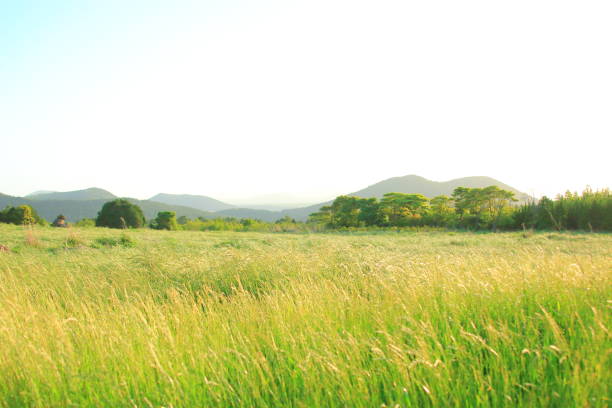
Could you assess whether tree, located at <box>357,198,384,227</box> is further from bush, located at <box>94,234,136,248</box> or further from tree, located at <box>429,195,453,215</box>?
bush, located at <box>94,234,136,248</box>

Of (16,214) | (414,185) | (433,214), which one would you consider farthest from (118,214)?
(414,185)

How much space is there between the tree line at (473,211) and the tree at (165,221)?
37.7ft

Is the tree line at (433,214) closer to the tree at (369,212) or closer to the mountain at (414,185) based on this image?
the tree at (369,212)

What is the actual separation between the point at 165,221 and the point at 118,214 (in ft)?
12.1

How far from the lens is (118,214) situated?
A: 25688 mm

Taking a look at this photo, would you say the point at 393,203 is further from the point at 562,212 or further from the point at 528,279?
the point at 528,279

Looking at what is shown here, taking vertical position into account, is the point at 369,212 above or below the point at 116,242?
above

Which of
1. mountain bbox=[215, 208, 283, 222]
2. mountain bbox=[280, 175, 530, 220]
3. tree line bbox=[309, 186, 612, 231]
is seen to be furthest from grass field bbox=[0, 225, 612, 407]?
mountain bbox=[280, 175, 530, 220]

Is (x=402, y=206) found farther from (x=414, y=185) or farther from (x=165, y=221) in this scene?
(x=414, y=185)

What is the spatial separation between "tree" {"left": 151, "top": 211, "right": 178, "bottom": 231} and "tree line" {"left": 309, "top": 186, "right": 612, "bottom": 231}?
11.5 meters

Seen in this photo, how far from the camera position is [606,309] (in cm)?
239

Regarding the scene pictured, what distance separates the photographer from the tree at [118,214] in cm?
2566

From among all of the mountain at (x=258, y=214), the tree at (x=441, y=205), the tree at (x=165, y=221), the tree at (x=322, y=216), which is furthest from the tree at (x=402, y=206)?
the tree at (x=165, y=221)

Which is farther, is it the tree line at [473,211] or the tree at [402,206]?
the tree at [402,206]
